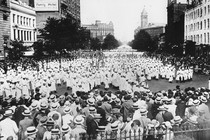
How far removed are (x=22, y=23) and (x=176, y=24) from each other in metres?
29.3

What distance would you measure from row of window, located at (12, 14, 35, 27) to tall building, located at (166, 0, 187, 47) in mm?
26878

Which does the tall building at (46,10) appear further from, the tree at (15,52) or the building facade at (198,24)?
the tree at (15,52)

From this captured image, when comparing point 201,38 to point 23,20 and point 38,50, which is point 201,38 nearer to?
point 38,50

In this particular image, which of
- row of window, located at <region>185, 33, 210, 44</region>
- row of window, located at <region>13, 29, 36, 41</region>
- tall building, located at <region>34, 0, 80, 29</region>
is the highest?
tall building, located at <region>34, 0, 80, 29</region>

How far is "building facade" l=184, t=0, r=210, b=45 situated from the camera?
3666cm

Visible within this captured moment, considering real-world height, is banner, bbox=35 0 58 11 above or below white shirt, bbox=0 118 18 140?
above

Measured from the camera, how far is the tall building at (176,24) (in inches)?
2019

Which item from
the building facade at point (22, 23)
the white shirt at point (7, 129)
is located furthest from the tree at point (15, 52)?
the white shirt at point (7, 129)

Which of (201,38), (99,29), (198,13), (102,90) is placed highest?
(99,29)

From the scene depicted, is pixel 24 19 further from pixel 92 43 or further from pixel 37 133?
pixel 92 43

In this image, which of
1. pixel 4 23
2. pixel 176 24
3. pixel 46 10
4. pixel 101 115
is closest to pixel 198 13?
pixel 176 24

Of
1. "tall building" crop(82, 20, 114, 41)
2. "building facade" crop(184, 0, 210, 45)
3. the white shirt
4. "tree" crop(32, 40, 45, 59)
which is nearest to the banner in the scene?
"tree" crop(32, 40, 45, 59)

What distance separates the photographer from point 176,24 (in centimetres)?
5428

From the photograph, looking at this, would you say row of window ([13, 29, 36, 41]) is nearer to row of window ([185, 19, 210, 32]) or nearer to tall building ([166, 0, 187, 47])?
tall building ([166, 0, 187, 47])
